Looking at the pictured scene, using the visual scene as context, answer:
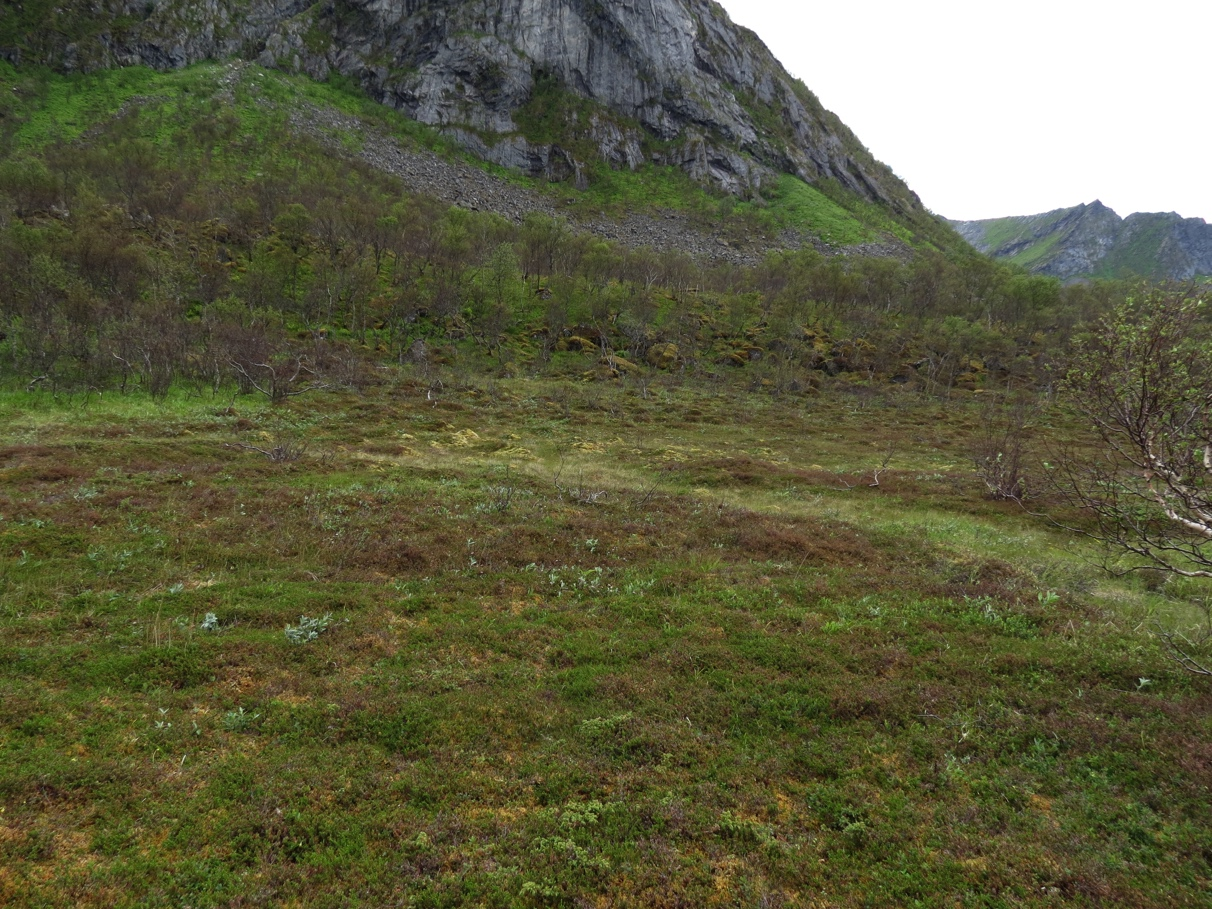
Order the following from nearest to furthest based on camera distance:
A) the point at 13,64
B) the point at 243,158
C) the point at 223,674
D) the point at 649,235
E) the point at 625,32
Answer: the point at 223,674
the point at 243,158
the point at 13,64
the point at 649,235
the point at 625,32

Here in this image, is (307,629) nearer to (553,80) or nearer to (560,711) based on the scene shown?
(560,711)

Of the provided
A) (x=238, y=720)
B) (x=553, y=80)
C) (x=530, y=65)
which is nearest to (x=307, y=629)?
(x=238, y=720)

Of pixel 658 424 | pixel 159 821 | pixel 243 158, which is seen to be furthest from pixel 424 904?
pixel 243 158

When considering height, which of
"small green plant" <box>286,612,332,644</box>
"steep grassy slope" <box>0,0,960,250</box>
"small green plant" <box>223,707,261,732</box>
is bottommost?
"small green plant" <box>286,612,332,644</box>

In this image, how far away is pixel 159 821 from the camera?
6.18 metres

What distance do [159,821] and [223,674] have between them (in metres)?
3.21

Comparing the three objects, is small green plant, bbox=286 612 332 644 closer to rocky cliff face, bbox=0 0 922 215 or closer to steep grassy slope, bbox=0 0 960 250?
steep grassy slope, bbox=0 0 960 250

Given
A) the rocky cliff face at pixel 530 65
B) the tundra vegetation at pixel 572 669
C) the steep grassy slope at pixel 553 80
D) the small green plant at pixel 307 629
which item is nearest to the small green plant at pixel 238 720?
the tundra vegetation at pixel 572 669

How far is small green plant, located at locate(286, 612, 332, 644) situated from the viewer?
33.8ft

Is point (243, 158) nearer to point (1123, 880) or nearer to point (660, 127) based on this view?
point (660, 127)

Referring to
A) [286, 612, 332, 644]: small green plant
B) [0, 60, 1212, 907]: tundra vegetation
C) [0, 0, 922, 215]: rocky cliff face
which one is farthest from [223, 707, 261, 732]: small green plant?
[0, 0, 922, 215]: rocky cliff face

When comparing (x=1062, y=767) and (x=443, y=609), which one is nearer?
(x=1062, y=767)

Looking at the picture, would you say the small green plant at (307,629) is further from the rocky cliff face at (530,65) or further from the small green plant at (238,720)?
the rocky cliff face at (530,65)

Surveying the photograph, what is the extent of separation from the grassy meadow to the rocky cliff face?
150 metres
